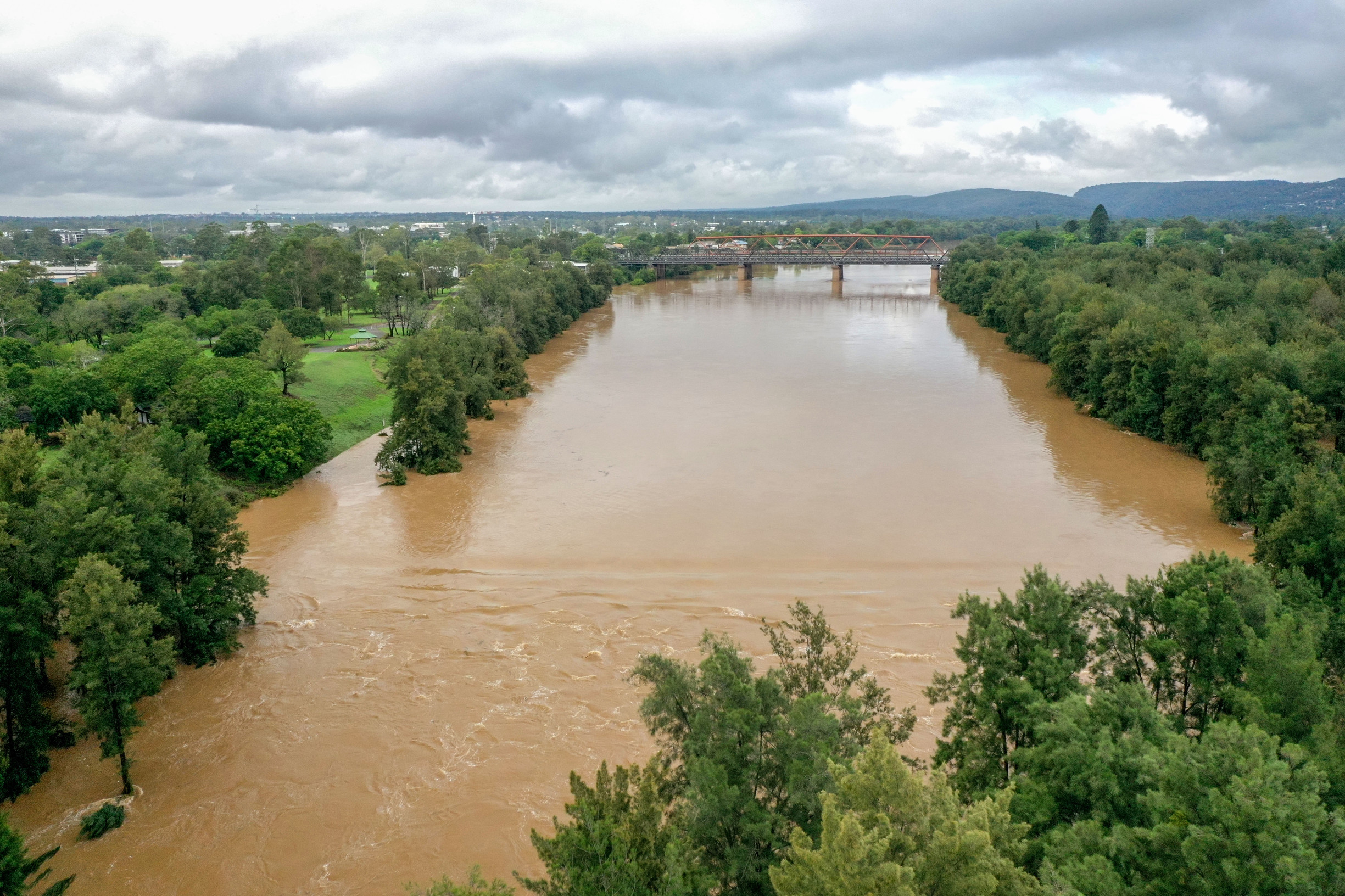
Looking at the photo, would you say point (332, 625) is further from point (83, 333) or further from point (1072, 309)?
point (1072, 309)

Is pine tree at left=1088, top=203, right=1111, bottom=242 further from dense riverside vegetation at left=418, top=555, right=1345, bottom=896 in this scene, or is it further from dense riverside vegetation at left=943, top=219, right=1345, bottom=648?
dense riverside vegetation at left=418, top=555, right=1345, bottom=896

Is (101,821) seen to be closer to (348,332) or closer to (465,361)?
(465,361)

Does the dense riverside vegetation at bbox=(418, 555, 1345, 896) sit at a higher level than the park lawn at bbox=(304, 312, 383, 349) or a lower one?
lower

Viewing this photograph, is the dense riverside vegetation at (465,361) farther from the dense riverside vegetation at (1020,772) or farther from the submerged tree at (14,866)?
the dense riverside vegetation at (1020,772)

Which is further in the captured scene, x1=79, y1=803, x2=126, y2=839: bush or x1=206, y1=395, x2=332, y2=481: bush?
x1=206, y1=395, x2=332, y2=481: bush

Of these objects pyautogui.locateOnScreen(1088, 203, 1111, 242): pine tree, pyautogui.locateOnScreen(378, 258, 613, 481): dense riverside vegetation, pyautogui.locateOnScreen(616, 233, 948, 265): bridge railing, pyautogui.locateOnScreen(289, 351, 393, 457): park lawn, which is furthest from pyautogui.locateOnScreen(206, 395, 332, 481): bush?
pyautogui.locateOnScreen(1088, 203, 1111, 242): pine tree

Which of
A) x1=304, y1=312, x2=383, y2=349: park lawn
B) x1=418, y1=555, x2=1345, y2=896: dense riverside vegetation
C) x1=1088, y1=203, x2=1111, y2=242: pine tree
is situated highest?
x1=1088, y1=203, x2=1111, y2=242: pine tree

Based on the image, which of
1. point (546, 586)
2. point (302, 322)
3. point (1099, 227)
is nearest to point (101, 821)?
point (546, 586)

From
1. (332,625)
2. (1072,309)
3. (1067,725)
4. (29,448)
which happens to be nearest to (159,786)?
(332,625)
